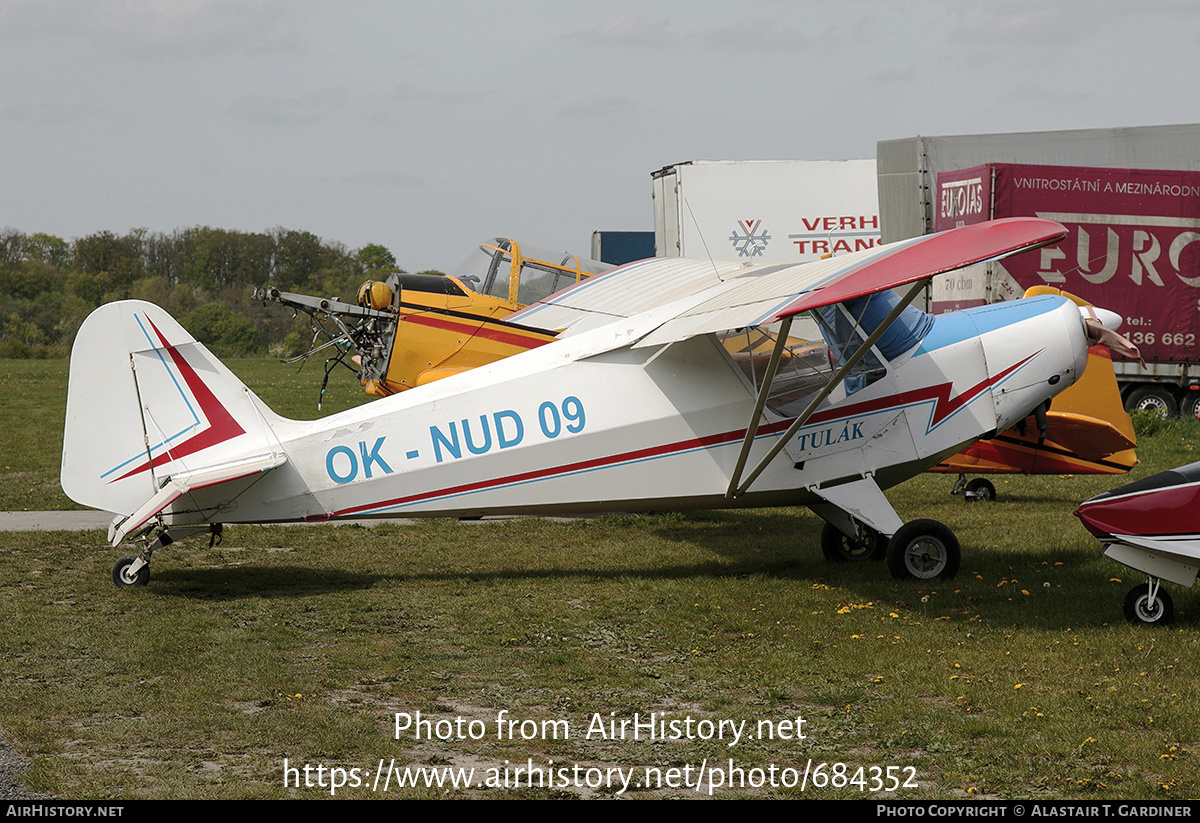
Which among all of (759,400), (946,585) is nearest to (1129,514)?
(946,585)

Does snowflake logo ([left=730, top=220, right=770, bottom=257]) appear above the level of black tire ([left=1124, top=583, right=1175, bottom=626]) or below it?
above

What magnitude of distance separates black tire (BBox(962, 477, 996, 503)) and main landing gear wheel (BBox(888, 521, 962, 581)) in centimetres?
443

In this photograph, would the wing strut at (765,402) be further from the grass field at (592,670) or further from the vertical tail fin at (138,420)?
the vertical tail fin at (138,420)

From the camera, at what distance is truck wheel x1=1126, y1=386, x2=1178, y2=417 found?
59.8 feet

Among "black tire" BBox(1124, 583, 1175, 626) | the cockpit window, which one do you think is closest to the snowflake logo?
the cockpit window

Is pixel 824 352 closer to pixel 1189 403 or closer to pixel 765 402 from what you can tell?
pixel 765 402

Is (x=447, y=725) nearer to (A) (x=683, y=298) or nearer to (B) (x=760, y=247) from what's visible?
(A) (x=683, y=298)

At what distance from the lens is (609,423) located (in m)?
8.00

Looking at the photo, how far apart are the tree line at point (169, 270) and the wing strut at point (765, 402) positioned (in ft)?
209

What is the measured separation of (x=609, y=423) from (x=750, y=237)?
1693 cm

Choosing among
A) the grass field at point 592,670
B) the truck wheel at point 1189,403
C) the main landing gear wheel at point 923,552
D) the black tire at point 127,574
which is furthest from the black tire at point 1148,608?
the truck wheel at point 1189,403

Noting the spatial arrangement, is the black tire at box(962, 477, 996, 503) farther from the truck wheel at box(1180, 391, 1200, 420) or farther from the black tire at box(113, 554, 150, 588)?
the black tire at box(113, 554, 150, 588)

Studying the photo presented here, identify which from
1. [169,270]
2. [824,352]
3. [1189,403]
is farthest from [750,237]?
[169,270]

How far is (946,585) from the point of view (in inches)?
318
